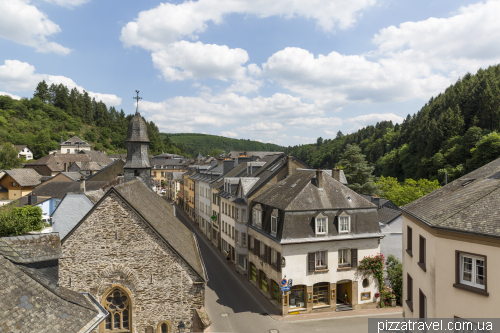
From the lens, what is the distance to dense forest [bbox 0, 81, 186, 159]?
377 feet

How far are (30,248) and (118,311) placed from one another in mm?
6033

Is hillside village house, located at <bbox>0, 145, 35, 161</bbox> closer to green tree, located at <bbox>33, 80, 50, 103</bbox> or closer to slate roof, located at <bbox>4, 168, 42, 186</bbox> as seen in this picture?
slate roof, located at <bbox>4, 168, 42, 186</bbox>

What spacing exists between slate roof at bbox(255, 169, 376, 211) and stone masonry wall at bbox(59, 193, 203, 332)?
11.4 metres

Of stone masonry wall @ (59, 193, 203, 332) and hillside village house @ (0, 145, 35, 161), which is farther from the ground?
hillside village house @ (0, 145, 35, 161)

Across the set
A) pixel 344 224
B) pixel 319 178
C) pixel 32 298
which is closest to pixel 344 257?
pixel 344 224

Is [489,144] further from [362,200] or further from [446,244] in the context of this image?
[446,244]

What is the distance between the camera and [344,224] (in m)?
25.4

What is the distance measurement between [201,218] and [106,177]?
59.1ft

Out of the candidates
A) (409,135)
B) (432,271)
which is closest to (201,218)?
(432,271)

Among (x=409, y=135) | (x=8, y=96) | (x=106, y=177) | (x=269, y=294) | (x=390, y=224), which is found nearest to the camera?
(x=269, y=294)

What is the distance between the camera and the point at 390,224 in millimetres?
30250

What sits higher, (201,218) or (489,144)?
(489,144)

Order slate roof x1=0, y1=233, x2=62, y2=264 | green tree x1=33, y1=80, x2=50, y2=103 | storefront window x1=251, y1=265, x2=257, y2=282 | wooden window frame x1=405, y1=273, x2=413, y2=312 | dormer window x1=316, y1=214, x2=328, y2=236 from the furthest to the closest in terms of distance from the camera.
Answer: green tree x1=33, y1=80, x2=50, y2=103 → storefront window x1=251, y1=265, x2=257, y2=282 → dormer window x1=316, y1=214, x2=328, y2=236 → wooden window frame x1=405, y1=273, x2=413, y2=312 → slate roof x1=0, y1=233, x2=62, y2=264

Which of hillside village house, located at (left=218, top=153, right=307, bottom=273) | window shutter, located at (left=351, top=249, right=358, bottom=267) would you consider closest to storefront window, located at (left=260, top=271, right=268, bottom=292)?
hillside village house, located at (left=218, top=153, right=307, bottom=273)
